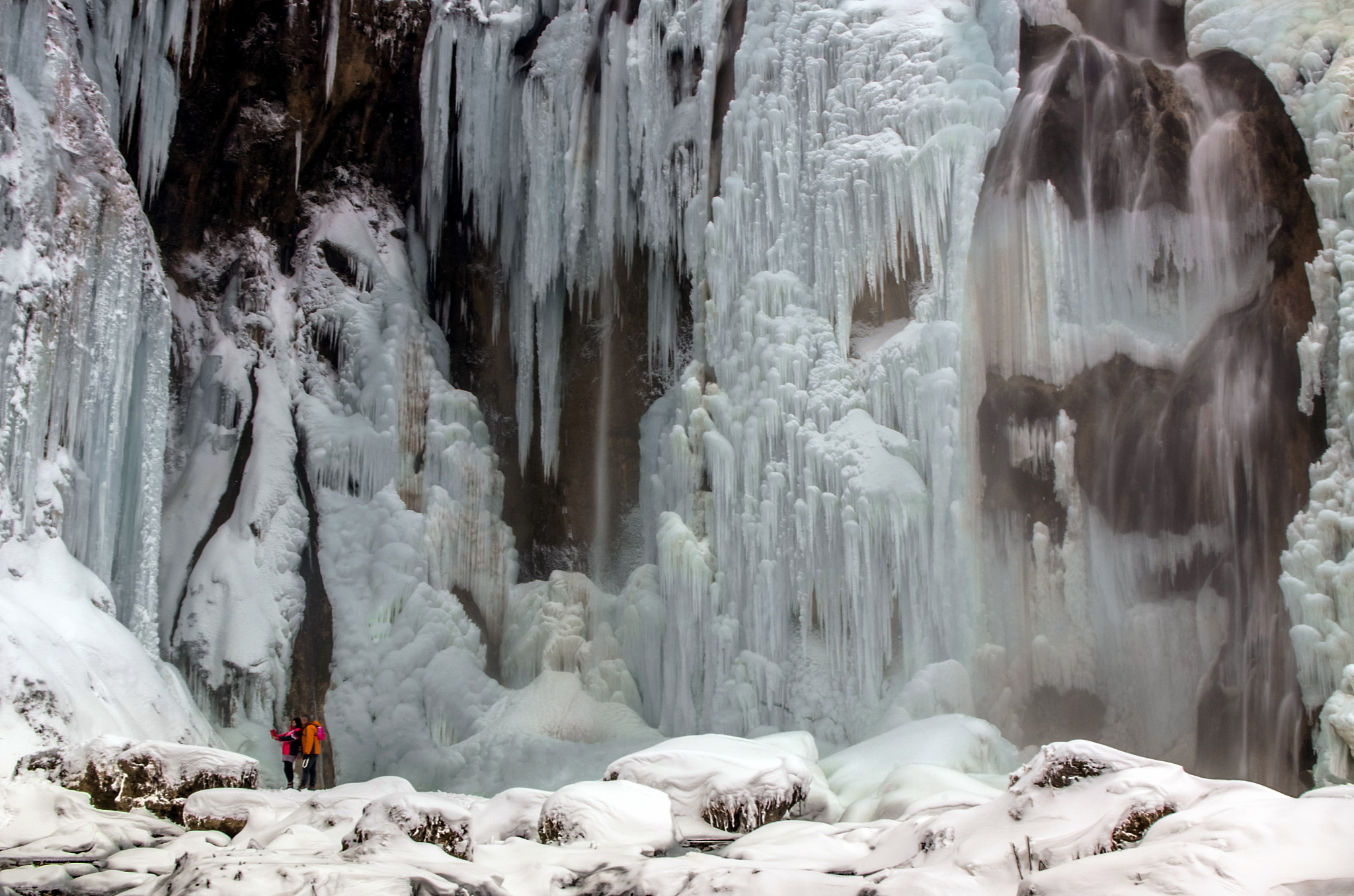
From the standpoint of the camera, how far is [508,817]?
6.82m

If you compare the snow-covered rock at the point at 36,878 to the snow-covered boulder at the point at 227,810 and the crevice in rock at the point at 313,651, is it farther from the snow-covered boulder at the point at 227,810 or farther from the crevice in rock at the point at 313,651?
the crevice in rock at the point at 313,651

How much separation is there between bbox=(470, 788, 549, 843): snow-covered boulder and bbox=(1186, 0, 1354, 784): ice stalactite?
5439 mm

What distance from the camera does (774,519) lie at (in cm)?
1031

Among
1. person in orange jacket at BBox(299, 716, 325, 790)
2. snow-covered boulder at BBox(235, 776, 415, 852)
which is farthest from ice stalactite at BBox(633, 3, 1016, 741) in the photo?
snow-covered boulder at BBox(235, 776, 415, 852)

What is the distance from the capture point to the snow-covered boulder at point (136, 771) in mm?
6684

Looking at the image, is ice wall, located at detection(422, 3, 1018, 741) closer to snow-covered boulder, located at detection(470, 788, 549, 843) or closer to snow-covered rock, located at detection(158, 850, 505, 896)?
snow-covered boulder, located at detection(470, 788, 549, 843)

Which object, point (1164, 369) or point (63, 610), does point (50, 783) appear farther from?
point (1164, 369)

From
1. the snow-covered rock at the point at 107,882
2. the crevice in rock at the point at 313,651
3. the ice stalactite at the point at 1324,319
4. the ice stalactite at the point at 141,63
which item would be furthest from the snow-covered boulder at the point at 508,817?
the ice stalactite at the point at 141,63

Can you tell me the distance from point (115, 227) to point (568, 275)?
4516 mm

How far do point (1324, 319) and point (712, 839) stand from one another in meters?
6.25

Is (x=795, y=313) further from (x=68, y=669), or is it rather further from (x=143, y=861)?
(x=143, y=861)

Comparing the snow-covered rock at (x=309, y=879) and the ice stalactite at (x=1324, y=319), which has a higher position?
the ice stalactite at (x=1324, y=319)

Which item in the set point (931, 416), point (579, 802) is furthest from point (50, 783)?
point (931, 416)

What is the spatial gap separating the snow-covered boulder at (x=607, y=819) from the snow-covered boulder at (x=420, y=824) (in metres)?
0.49
